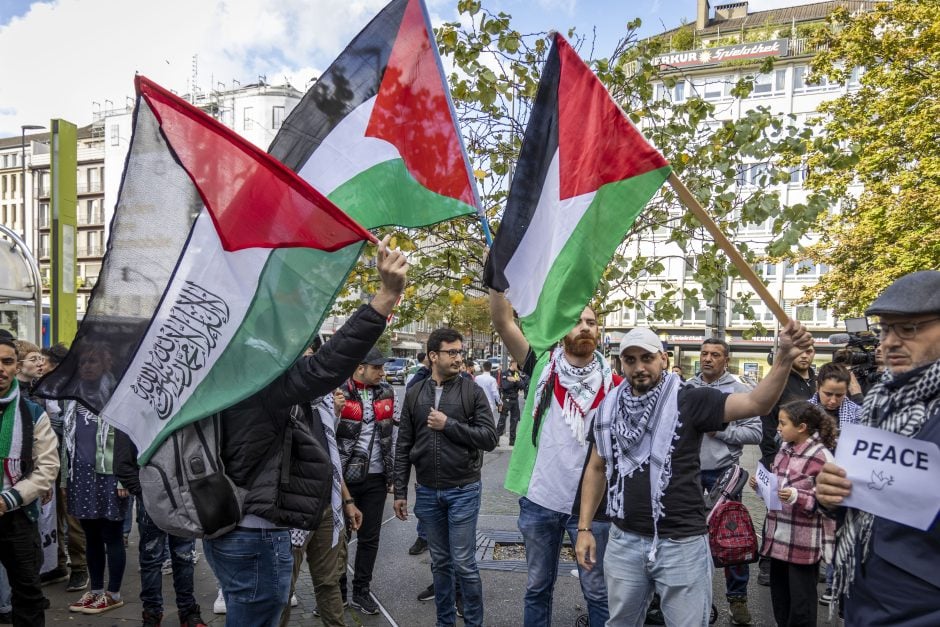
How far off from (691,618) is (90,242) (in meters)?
75.3

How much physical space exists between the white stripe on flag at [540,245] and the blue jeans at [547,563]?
1454 millimetres

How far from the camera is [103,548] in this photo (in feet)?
18.5

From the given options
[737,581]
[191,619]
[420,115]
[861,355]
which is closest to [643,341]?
[420,115]

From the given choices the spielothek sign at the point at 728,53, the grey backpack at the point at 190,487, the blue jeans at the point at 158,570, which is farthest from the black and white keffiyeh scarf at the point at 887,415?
the spielothek sign at the point at 728,53

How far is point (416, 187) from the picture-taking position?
402 cm

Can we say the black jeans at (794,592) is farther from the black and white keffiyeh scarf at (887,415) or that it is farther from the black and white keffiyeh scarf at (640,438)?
the black and white keffiyeh scarf at (887,415)

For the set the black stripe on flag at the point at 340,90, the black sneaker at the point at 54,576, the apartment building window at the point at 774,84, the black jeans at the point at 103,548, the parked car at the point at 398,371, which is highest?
the apartment building window at the point at 774,84

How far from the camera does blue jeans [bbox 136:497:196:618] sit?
4.96 metres

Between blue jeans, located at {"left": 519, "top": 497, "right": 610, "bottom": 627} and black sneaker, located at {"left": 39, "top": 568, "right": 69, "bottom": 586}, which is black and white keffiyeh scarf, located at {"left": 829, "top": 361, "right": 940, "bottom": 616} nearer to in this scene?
blue jeans, located at {"left": 519, "top": 497, "right": 610, "bottom": 627}

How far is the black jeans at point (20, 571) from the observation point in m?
4.18

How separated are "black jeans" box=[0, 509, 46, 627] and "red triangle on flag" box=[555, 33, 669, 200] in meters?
3.72

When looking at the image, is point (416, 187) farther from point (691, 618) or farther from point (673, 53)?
point (673, 53)

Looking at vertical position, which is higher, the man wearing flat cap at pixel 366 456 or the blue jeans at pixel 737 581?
the man wearing flat cap at pixel 366 456

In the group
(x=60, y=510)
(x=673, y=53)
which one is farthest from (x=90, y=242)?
(x=60, y=510)
